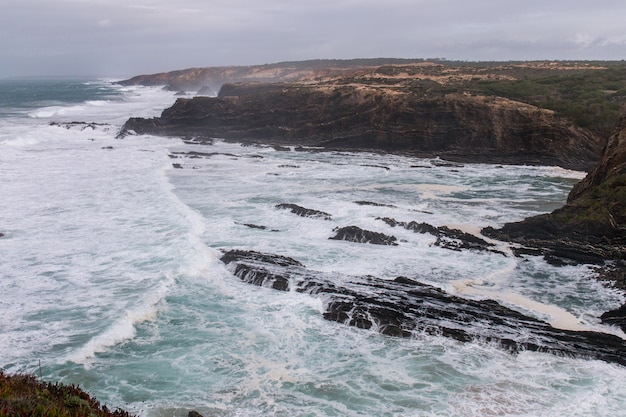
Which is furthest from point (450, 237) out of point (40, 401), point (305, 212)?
point (40, 401)

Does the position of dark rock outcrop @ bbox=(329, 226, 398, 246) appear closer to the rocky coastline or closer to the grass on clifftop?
the rocky coastline

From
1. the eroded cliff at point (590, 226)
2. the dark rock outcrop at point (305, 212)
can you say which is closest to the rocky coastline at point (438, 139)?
the eroded cliff at point (590, 226)

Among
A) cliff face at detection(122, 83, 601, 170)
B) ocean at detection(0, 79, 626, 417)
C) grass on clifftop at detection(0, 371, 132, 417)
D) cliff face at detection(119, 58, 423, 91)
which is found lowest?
ocean at detection(0, 79, 626, 417)

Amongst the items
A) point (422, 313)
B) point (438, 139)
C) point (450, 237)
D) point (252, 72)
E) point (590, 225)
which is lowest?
point (422, 313)

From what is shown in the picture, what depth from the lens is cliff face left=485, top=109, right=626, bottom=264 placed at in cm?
1933

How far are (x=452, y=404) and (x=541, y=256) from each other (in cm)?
1059

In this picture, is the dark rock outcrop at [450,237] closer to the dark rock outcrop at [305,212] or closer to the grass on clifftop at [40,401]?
the dark rock outcrop at [305,212]

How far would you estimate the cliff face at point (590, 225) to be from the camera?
19.3m

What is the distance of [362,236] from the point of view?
21359mm

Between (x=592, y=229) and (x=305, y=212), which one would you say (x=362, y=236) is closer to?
(x=305, y=212)

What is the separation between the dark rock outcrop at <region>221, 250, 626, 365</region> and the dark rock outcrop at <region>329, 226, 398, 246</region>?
4.05 meters

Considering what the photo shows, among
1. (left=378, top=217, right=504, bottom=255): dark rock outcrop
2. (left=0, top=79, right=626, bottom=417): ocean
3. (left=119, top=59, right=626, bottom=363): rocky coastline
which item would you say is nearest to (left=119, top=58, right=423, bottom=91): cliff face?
(left=119, top=59, right=626, bottom=363): rocky coastline

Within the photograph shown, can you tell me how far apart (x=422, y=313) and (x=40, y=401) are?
9.87 meters

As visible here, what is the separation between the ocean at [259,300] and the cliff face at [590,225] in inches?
52.3
